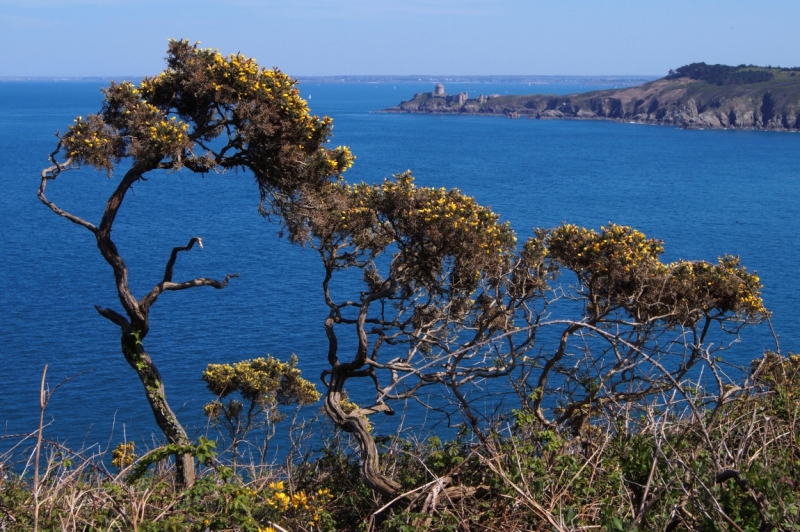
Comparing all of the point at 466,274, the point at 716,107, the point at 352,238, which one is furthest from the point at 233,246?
the point at 716,107

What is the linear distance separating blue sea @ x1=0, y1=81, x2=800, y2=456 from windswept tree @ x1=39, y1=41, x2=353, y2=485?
2078mm

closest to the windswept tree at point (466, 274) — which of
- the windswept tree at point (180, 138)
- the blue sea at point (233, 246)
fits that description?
the windswept tree at point (180, 138)

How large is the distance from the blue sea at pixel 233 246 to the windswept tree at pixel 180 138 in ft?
6.82

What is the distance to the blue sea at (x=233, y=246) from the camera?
2869cm

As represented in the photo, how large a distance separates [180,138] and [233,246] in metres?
39.6

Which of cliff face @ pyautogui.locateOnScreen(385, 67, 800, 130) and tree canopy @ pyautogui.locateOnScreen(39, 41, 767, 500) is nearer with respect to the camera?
tree canopy @ pyautogui.locateOnScreen(39, 41, 767, 500)

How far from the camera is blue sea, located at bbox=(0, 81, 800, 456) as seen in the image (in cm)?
2869

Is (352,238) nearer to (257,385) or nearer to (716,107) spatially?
(257,385)

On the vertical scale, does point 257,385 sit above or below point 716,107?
below

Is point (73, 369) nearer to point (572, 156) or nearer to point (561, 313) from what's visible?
point (561, 313)

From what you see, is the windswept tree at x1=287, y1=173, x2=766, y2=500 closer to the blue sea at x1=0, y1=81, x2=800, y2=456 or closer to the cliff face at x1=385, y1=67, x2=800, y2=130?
the blue sea at x1=0, y1=81, x2=800, y2=456

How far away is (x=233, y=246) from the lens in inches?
1887

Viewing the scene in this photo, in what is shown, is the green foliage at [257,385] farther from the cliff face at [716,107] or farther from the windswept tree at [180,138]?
the cliff face at [716,107]

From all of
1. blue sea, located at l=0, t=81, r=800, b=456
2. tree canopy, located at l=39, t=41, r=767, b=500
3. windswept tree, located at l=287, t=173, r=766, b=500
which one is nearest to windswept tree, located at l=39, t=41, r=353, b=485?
tree canopy, located at l=39, t=41, r=767, b=500
